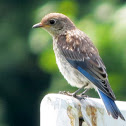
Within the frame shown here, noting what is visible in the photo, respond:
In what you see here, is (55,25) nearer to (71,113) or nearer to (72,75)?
(72,75)

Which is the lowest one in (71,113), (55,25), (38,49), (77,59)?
(71,113)

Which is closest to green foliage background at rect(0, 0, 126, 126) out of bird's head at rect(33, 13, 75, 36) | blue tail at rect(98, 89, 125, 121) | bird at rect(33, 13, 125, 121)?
bird's head at rect(33, 13, 75, 36)

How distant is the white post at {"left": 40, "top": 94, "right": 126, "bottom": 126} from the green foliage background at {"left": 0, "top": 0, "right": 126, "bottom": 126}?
2.71 meters

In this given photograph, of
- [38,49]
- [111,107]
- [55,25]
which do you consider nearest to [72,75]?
[55,25]

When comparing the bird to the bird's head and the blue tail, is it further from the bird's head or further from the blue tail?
the blue tail

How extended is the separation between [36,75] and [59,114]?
9240mm

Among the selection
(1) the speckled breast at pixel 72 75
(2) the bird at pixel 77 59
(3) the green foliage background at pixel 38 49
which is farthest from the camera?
(3) the green foliage background at pixel 38 49

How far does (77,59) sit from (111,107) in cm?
Result: 163

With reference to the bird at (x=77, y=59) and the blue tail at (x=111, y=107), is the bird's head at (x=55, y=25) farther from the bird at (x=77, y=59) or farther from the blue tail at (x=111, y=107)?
the blue tail at (x=111, y=107)

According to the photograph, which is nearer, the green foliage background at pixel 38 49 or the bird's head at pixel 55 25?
the bird's head at pixel 55 25

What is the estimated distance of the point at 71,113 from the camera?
4594 mm

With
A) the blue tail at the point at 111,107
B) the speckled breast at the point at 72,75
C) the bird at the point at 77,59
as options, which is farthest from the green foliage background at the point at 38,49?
the blue tail at the point at 111,107

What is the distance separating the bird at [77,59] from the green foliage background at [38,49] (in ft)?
1.97

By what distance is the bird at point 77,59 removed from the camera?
251 inches
